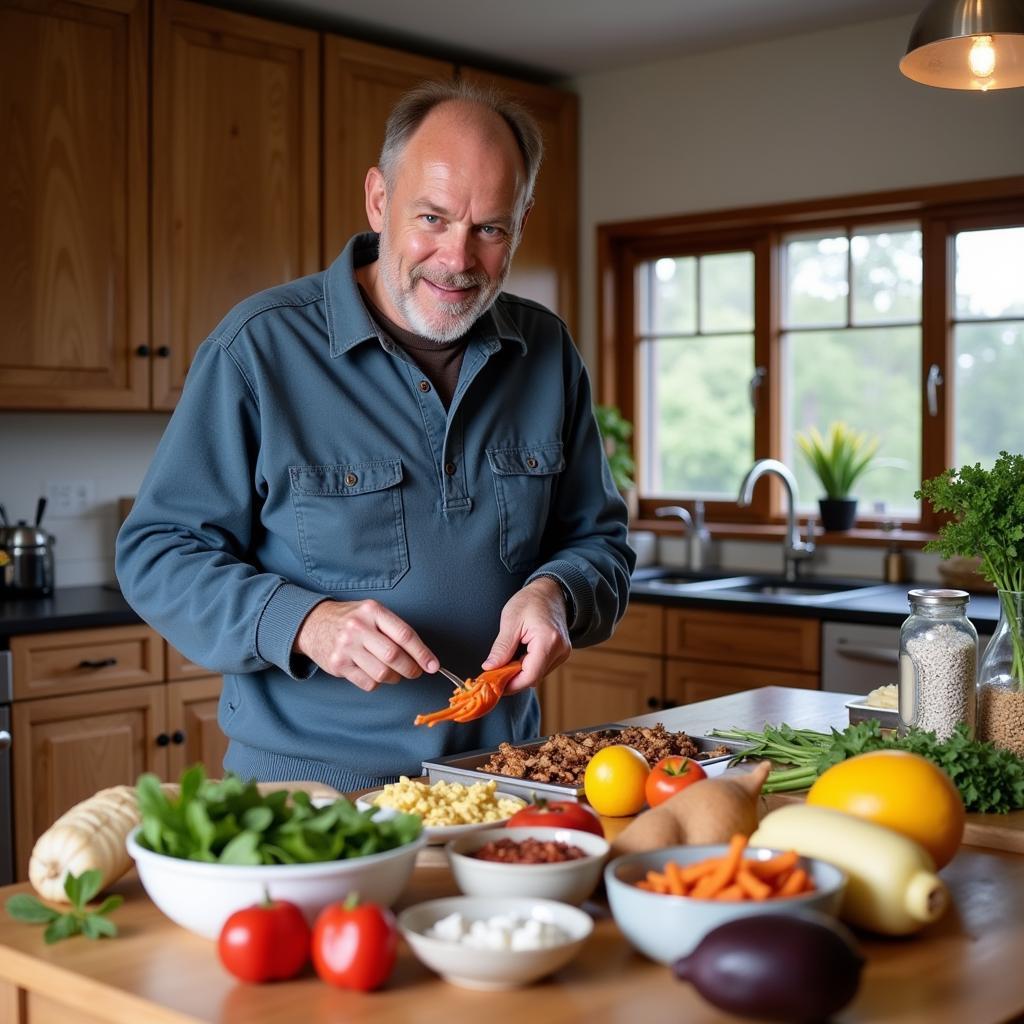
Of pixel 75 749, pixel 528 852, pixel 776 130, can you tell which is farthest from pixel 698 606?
pixel 528 852

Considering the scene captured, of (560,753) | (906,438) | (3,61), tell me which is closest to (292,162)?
(3,61)

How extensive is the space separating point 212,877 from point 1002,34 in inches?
74.7

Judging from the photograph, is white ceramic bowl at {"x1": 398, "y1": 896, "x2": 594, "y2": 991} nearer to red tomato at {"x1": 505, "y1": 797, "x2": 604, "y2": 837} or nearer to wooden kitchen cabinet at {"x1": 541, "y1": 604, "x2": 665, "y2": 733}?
red tomato at {"x1": 505, "y1": 797, "x2": 604, "y2": 837}

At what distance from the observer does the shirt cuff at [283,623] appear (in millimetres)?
1819

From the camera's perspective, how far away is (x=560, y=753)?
1835 millimetres

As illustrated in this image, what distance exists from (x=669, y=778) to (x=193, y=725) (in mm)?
2452

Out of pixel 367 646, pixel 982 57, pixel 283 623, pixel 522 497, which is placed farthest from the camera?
pixel 982 57

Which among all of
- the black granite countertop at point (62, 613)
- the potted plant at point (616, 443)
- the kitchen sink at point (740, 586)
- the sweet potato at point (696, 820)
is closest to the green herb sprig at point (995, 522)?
the sweet potato at point (696, 820)

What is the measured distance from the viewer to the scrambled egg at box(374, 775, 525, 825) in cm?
151

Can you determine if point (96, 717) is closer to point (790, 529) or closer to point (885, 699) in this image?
point (885, 699)

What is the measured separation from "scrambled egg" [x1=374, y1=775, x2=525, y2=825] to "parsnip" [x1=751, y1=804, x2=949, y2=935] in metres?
0.36

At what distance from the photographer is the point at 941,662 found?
1.91m

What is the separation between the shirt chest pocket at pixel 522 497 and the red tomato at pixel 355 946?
3.51ft

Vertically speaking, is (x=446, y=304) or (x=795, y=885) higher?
(x=446, y=304)
